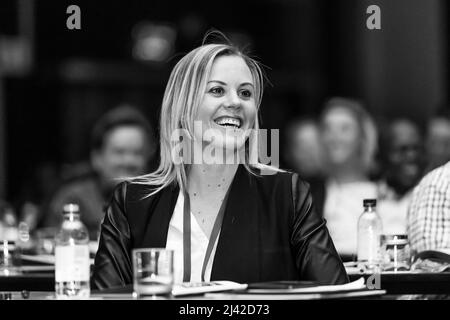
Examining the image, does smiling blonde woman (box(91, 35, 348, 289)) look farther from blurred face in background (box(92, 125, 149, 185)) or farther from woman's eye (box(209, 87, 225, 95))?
blurred face in background (box(92, 125, 149, 185))

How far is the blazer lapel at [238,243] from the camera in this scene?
146 inches

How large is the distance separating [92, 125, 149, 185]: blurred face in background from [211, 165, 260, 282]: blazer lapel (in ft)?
9.20

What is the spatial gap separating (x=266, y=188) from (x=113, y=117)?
3057mm

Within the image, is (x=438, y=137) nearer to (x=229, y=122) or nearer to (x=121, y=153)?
(x=121, y=153)

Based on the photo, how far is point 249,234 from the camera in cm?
373

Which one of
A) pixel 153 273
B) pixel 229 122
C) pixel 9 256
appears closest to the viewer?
pixel 153 273

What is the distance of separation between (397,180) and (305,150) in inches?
85.3

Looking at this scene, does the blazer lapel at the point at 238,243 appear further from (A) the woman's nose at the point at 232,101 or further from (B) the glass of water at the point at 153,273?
(B) the glass of water at the point at 153,273

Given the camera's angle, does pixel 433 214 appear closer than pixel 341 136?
Yes

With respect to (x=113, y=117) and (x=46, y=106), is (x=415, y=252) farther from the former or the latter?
(x=46, y=106)

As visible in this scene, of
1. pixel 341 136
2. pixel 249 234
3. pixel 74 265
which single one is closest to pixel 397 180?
pixel 341 136

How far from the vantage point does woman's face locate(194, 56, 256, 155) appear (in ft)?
12.5

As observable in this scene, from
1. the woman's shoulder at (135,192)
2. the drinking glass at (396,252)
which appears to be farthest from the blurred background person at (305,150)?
the woman's shoulder at (135,192)
